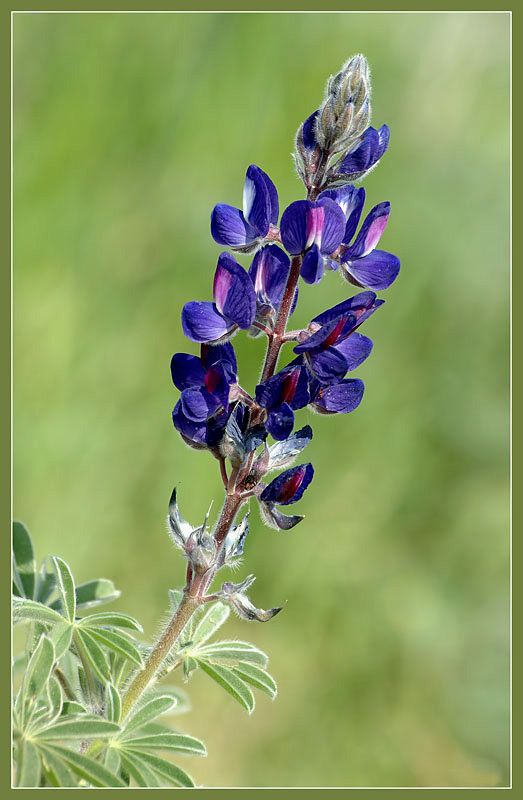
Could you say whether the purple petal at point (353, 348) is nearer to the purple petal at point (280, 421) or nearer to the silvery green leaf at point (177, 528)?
the purple petal at point (280, 421)

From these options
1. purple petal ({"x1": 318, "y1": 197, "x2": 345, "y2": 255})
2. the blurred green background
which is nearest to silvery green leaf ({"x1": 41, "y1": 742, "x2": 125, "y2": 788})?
purple petal ({"x1": 318, "y1": 197, "x2": 345, "y2": 255})

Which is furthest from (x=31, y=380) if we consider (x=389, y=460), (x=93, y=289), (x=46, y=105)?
(x=389, y=460)

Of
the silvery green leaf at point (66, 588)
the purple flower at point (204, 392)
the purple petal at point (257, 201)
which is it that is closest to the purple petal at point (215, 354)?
the purple flower at point (204, 392)

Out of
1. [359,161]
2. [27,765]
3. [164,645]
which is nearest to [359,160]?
[359,161]

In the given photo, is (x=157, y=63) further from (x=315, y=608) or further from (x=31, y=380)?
(x=315, y=608)

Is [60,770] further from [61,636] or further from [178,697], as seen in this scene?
[178,697]

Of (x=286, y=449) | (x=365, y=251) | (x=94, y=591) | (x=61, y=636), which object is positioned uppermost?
(x=365, y=251)
